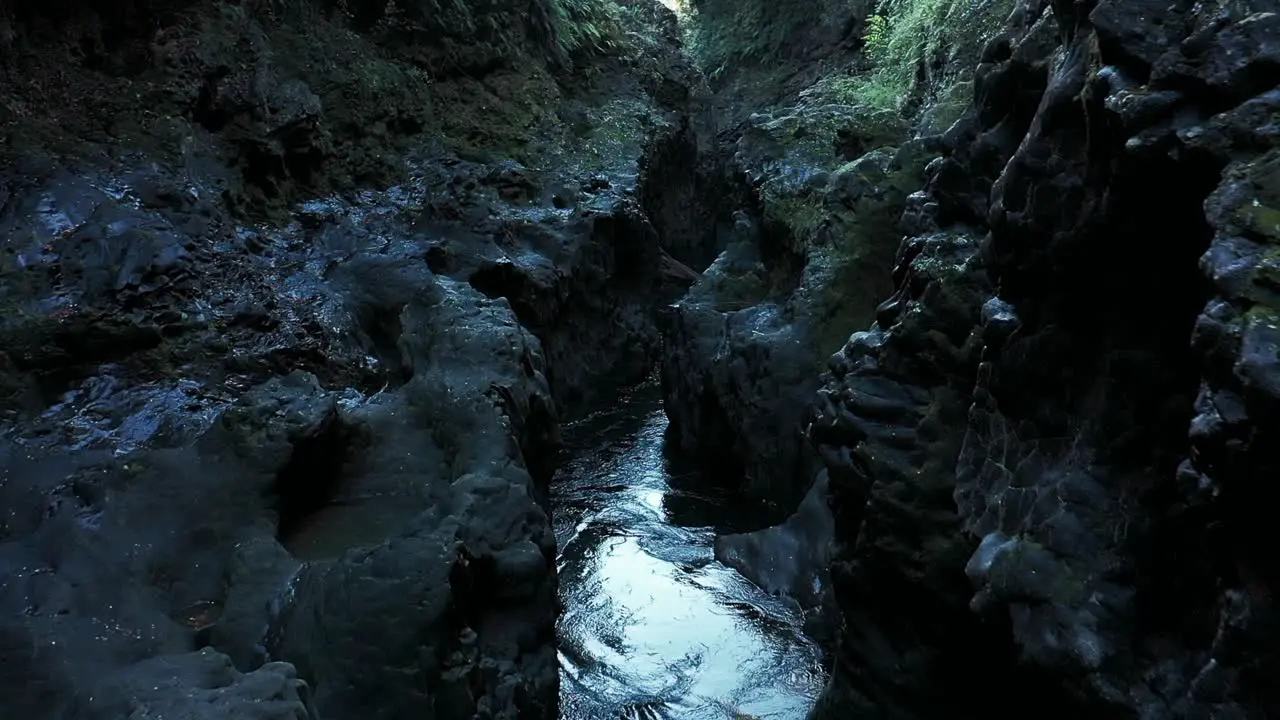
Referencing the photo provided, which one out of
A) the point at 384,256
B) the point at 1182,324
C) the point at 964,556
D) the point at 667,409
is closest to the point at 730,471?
the point at 667,409

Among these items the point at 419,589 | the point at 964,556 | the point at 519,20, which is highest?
the point at 519,20

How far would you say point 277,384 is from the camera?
20.8 ft

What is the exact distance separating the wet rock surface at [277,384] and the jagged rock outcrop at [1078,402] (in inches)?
89.8

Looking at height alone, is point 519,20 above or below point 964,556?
above

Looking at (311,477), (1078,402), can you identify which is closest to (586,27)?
(311,477)

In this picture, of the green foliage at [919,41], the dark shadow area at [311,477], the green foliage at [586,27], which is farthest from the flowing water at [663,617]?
the green foliage at [586,27]

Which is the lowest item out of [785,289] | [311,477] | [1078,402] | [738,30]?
[311,477]

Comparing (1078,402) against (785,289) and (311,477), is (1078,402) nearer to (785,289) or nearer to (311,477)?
(311,477)

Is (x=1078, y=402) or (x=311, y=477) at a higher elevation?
(x=1078, y=402)

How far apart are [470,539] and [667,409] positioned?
7.29m

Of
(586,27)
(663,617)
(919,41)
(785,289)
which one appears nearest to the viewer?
(663,617)

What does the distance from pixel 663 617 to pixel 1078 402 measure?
434cm

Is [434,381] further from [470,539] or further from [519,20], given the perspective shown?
[519,20]

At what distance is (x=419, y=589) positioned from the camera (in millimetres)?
5145
